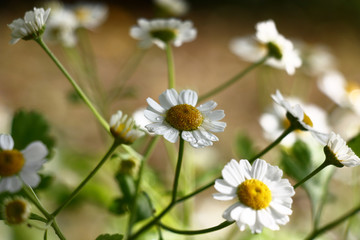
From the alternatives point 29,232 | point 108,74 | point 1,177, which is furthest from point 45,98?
point 1,177

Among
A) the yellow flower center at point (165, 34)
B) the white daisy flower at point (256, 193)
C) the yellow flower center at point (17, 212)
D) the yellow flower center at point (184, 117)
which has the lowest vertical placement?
the white daisy flower at point (256, 193)

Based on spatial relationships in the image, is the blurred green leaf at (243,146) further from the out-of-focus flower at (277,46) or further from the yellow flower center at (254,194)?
the yellow flower center at (254,194)

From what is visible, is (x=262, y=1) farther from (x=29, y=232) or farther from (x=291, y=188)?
(x=291, y=188)

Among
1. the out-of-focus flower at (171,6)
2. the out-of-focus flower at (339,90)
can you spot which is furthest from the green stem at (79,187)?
the out-of-focus flower at (171,6)

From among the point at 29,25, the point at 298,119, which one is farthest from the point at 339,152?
the point at 29,25

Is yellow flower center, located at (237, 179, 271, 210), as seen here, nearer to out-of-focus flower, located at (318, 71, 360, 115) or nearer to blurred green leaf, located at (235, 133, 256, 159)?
blurred green leaf, located at (235, 133, 256, 159)

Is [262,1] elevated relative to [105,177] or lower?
lower
